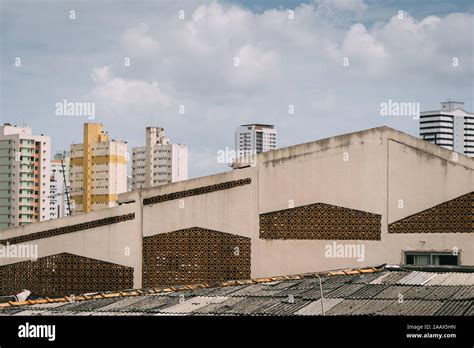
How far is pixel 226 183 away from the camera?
3319 cm

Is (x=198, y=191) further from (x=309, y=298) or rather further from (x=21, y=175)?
(x=21, y=175)

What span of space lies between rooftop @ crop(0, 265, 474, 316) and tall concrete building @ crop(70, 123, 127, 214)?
111 meters

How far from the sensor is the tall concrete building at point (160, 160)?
180000 millimetres

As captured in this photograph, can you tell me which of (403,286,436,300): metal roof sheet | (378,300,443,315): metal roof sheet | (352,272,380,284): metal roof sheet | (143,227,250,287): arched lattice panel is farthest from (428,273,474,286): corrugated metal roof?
(143,227,250,287): arched lattice panel

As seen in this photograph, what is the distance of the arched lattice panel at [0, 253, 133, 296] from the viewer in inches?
1335

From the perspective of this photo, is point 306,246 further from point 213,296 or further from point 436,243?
point 213,296

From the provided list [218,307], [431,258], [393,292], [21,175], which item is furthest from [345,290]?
[21,175]

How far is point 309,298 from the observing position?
22859 mm

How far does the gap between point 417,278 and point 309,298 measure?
5.08 metres

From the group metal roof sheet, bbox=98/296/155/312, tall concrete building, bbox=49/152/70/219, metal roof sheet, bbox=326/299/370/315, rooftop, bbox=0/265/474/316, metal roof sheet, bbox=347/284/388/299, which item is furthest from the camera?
tall concrete building, bbox=49/152/70/219

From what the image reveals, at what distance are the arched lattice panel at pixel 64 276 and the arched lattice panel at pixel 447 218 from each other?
14.0 m

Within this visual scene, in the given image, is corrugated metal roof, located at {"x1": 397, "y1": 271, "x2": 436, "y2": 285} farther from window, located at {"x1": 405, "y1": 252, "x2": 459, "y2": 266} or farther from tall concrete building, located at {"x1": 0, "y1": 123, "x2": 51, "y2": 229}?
tall concrete building, located at {"x1": 0, "y1": 123, "x2": 51, "y2": 229}

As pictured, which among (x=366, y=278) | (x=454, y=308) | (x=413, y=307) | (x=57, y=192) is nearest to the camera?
(x=454, y=308)
